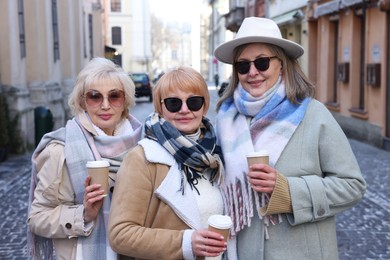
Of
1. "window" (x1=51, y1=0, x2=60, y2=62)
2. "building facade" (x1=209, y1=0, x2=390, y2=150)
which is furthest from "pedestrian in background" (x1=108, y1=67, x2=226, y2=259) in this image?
"window" (x1=51, y1=0, x2=60, y2=62)

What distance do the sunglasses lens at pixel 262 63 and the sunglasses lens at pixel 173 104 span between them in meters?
0.37

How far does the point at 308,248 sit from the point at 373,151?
10192 mm

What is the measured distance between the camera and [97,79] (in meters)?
2.62

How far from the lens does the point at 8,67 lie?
1241 centimetres

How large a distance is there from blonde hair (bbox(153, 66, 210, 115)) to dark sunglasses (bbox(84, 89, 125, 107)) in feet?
1.14

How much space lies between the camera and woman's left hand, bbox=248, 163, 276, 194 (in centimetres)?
215

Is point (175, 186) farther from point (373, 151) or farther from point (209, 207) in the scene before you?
point (373, 151)

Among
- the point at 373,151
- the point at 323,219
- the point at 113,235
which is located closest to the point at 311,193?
the point at 323,219

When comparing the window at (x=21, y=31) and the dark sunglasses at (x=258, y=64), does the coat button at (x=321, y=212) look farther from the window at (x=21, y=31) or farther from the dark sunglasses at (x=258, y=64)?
the window at (x=21, y=31)

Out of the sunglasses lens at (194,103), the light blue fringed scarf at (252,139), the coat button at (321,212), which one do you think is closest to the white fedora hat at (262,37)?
the light blue fringed scarf at (252,139)

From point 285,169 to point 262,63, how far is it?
46 centimetres

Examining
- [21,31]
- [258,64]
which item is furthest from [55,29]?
[258,64]

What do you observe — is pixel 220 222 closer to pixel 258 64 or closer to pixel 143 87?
pixel 258 64

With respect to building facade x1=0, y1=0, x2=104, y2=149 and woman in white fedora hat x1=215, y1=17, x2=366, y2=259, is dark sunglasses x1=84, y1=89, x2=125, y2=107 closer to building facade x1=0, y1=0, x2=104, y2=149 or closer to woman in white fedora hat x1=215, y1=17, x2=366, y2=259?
woman in white fedora hat x1=215, y1=17, x2=366, y2=259
